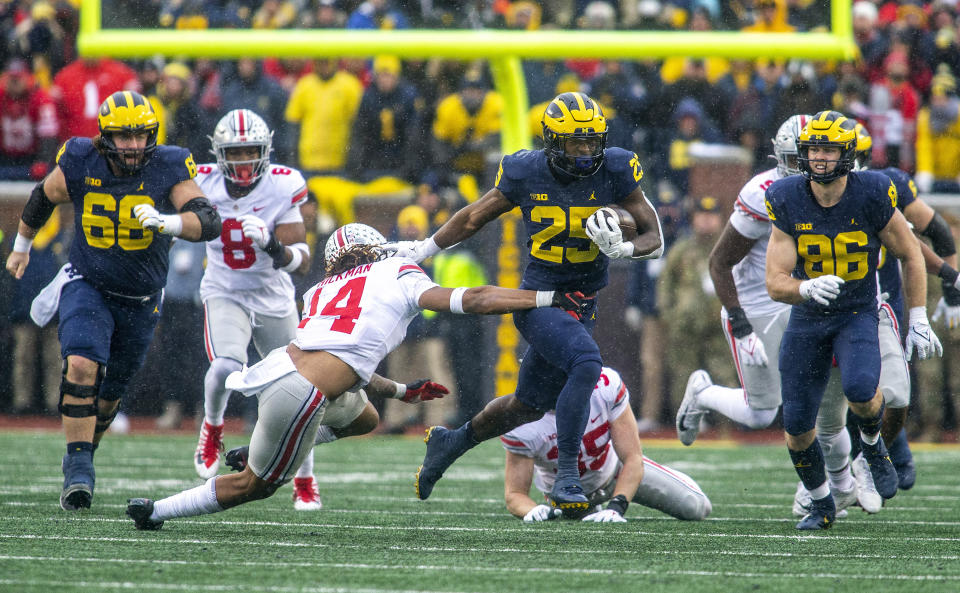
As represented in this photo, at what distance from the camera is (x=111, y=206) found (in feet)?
21.6

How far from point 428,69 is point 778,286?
6.57 m

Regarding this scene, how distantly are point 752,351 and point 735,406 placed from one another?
0.44 m

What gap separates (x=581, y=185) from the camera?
6.25 metres

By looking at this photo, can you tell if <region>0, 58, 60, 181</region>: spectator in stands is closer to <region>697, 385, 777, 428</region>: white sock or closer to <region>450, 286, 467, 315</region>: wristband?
<region>697, 385, 777, 428</region>: white sock

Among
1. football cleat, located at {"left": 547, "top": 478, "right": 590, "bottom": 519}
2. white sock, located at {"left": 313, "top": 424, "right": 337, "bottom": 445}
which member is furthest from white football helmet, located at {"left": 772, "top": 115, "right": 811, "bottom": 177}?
white sock, located at {"left": 313, "top": 424, "right": 337, "bottom": 445}

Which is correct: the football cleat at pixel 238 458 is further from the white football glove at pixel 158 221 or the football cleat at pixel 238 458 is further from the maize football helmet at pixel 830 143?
the maize football helmet at pixel 830 143

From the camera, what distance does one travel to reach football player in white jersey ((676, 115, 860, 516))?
6.53 metres

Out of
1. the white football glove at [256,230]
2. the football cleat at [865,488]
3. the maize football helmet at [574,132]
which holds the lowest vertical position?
the football cleat at [865,488]

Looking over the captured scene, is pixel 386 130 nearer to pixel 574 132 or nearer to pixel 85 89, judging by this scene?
pixel 85 89

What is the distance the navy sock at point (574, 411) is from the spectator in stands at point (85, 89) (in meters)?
7.31

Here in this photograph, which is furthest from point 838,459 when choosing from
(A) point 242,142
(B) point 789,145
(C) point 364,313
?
(A) point 242,142

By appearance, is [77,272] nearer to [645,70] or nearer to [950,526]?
[950,526]

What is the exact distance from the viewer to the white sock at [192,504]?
5.33 meters

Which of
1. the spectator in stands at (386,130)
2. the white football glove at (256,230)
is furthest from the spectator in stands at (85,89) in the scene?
the white football glove at (256,230)
